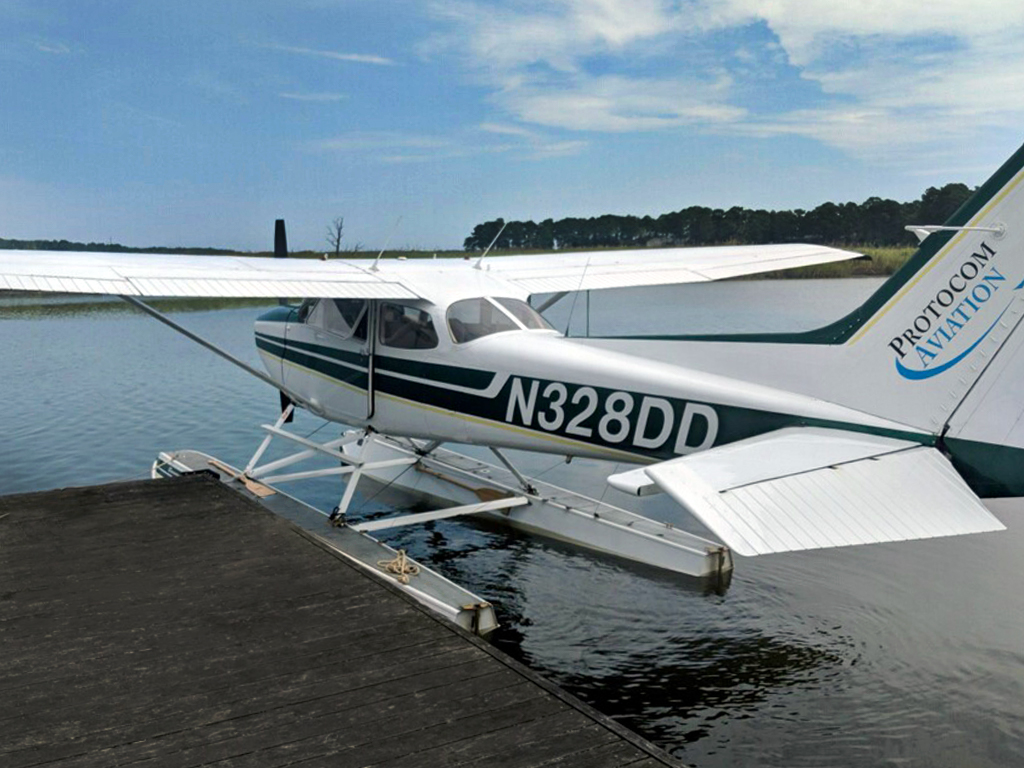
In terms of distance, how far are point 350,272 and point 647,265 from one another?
3.28 meters

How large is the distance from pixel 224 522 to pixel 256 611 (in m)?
1.77

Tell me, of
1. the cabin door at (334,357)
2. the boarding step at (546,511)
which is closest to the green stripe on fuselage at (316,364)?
the cabin door at (334,357)

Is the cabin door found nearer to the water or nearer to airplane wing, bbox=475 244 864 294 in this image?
airplane wing, bbox=475 244 864 294

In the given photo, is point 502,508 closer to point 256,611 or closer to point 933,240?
point 256,611

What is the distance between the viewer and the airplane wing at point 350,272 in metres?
6.49

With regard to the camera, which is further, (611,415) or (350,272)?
(350,272)

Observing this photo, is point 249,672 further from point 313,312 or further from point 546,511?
point 313,312

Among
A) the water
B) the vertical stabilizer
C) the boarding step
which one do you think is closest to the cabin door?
the boarding step

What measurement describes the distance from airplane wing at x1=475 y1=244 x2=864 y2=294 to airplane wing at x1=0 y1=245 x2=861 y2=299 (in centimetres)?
1

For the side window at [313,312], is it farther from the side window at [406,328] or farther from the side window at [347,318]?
the side window at [406,328]

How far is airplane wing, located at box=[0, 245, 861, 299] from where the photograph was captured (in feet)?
21.3

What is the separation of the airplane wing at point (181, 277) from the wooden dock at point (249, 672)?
1.93 meters

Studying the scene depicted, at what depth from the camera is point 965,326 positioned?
14.0 feet

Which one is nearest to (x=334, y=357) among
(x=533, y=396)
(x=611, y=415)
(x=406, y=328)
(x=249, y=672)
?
(x=406, y=328)
